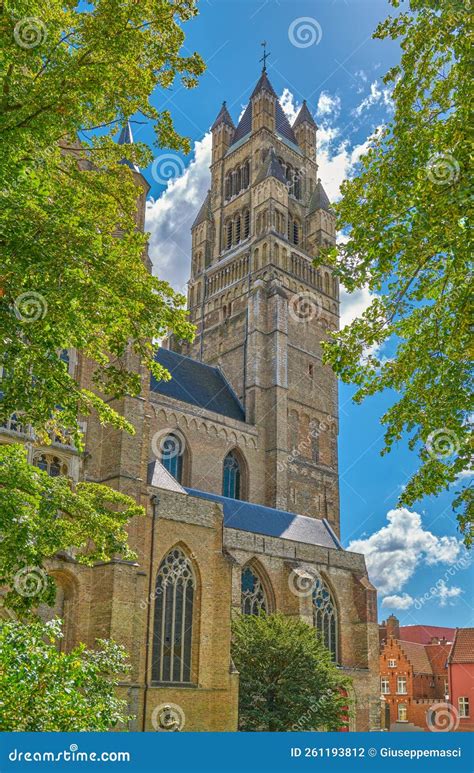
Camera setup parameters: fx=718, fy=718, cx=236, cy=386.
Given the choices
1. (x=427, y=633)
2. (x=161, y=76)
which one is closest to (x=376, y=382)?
(x=161, y=76)

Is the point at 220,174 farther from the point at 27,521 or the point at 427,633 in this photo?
the point at 27,521

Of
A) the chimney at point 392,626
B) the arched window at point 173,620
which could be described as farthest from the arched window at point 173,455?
the chimney at point 392,626

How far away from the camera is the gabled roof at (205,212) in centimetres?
4788

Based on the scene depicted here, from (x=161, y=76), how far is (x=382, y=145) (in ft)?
10.7

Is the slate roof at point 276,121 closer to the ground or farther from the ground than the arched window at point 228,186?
farther from the ground

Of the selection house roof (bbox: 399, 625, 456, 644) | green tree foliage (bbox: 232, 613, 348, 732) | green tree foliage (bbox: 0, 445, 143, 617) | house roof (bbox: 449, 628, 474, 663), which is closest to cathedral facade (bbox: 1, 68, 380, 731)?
green tree foliage (bbox: 232, 613, 348, 732)

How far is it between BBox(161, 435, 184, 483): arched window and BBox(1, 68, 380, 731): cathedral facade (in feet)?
0.22

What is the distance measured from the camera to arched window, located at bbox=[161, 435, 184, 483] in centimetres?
3178

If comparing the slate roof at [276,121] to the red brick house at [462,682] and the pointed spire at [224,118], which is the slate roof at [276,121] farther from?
the red brick house at [462,682]

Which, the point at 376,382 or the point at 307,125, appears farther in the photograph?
the point at 307,125

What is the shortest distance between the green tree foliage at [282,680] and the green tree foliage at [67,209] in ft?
45.4

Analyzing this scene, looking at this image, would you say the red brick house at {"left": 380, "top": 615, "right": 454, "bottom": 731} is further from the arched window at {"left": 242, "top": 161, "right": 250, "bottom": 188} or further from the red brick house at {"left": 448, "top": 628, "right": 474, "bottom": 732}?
the arched window at {"left": 242, "top": 161, "right": 250, "bottom": 188}

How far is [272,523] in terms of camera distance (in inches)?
1182

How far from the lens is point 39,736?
5.91 meters
